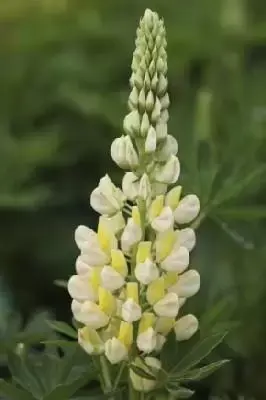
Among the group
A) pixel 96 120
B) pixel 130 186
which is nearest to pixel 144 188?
pixel 130 186

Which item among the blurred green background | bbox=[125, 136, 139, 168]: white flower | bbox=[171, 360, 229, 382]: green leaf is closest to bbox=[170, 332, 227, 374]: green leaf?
bbox=[171, 360, 229, 382]: green leaf

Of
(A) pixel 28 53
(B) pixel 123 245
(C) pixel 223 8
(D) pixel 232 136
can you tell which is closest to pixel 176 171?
(B) pixel 123 245

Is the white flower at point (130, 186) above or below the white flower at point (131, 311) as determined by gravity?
above

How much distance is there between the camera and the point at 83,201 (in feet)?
4.08

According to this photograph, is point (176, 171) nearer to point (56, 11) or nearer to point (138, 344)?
point (138, 344)

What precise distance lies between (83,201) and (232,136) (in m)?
0.33

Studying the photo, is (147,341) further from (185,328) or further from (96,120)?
(96,120)

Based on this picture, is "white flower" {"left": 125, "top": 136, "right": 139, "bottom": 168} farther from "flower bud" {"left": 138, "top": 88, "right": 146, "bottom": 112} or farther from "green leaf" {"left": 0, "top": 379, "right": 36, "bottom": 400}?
"green leaf" {"left": 0, "top": 379, "right": 36, "bottom": 400}

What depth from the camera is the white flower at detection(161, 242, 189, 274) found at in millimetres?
532

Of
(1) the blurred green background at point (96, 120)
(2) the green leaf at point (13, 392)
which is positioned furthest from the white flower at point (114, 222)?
(1) the blurred green background at point (96, 120)

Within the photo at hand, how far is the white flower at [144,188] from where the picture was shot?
1.77 ft

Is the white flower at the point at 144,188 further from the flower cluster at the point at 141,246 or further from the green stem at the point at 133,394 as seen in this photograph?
the green stem at the point at 133,394

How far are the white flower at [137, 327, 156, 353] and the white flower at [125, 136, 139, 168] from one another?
0.31ft

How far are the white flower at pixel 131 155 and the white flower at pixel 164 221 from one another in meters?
0.04
